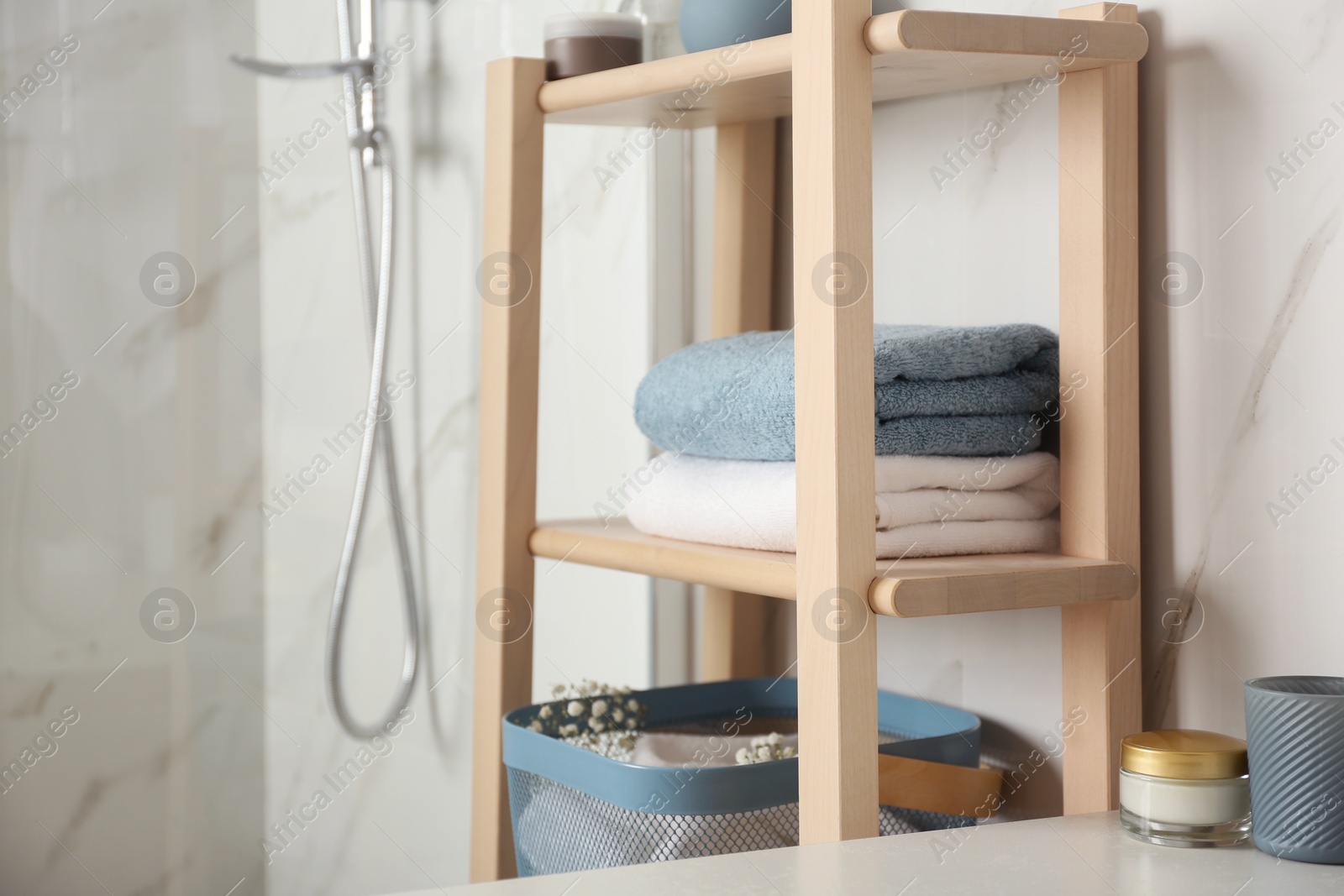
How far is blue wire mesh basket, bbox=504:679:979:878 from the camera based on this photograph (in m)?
0.78

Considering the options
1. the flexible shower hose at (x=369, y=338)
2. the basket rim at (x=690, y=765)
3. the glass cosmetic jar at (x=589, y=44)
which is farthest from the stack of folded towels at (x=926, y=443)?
the flexible shower hose at (x=369, y=338)

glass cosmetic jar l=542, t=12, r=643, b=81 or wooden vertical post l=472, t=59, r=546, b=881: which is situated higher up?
glass cosmetic jar l=542, t=12, r=643, b=81

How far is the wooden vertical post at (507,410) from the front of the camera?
958 mm

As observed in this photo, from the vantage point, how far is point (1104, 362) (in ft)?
2.44

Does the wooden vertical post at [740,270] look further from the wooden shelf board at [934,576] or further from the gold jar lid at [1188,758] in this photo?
the gold jar lid at [1188,758]

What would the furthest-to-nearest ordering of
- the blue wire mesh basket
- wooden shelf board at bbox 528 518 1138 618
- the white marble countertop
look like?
the blue wire mesh basket < wooden shelf board at bbox 528 518 1138 618 < the white marble countertop

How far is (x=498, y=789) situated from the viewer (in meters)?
0.98

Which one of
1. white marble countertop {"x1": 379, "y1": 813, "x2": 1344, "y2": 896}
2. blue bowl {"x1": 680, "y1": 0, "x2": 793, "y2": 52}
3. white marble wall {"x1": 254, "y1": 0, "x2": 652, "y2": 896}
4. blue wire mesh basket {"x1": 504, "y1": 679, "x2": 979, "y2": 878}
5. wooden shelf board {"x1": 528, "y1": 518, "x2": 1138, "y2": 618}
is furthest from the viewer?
white marble wall {"x1": 254, "y1": 0, "x2": 652, "y2": 896}

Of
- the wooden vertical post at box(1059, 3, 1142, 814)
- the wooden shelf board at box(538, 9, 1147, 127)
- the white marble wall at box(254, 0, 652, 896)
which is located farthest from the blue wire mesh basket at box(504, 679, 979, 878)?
the wooden shelf board at box(538, 9, 1147, 127)

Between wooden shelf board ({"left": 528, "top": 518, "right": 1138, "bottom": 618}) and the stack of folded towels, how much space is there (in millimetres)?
15

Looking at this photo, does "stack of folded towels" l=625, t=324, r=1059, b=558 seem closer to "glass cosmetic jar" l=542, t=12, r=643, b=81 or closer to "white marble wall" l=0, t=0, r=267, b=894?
"glass cosmetic jar" l=542, t=12, r=643, b=81

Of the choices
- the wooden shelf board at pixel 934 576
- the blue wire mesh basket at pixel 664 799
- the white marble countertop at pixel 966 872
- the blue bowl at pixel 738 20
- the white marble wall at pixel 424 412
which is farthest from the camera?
the white marble wall at pixel 424 412

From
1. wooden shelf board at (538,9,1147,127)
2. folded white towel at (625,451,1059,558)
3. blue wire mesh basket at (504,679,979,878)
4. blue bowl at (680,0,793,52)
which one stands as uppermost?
blue bowl at (680,0,793,52)

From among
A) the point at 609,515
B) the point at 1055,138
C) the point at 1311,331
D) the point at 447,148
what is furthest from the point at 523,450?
the point at 1311,331
